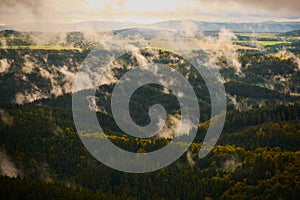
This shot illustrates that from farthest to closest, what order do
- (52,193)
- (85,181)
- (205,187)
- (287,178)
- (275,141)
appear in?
(275,141) < (85,181) < (205,187) < (287,178) < (52,193)

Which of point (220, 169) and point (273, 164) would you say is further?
point (220, 169)

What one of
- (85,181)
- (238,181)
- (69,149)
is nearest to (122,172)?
(85,181)

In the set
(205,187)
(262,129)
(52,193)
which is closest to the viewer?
(52,193)

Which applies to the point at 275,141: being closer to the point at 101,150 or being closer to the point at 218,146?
the point at 218,146

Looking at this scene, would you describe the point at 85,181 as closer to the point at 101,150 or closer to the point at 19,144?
the point at 101,150

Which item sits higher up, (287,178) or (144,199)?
(287,178)

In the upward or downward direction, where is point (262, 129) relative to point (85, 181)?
upward

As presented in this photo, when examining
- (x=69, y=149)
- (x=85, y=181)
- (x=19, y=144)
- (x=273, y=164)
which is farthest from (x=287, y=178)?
(x=19, y=144)

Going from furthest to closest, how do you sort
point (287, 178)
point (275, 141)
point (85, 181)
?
point (275, 141)
point (85, 181)
point (287, 178)

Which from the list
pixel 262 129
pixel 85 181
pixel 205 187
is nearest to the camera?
pixel 205 187
